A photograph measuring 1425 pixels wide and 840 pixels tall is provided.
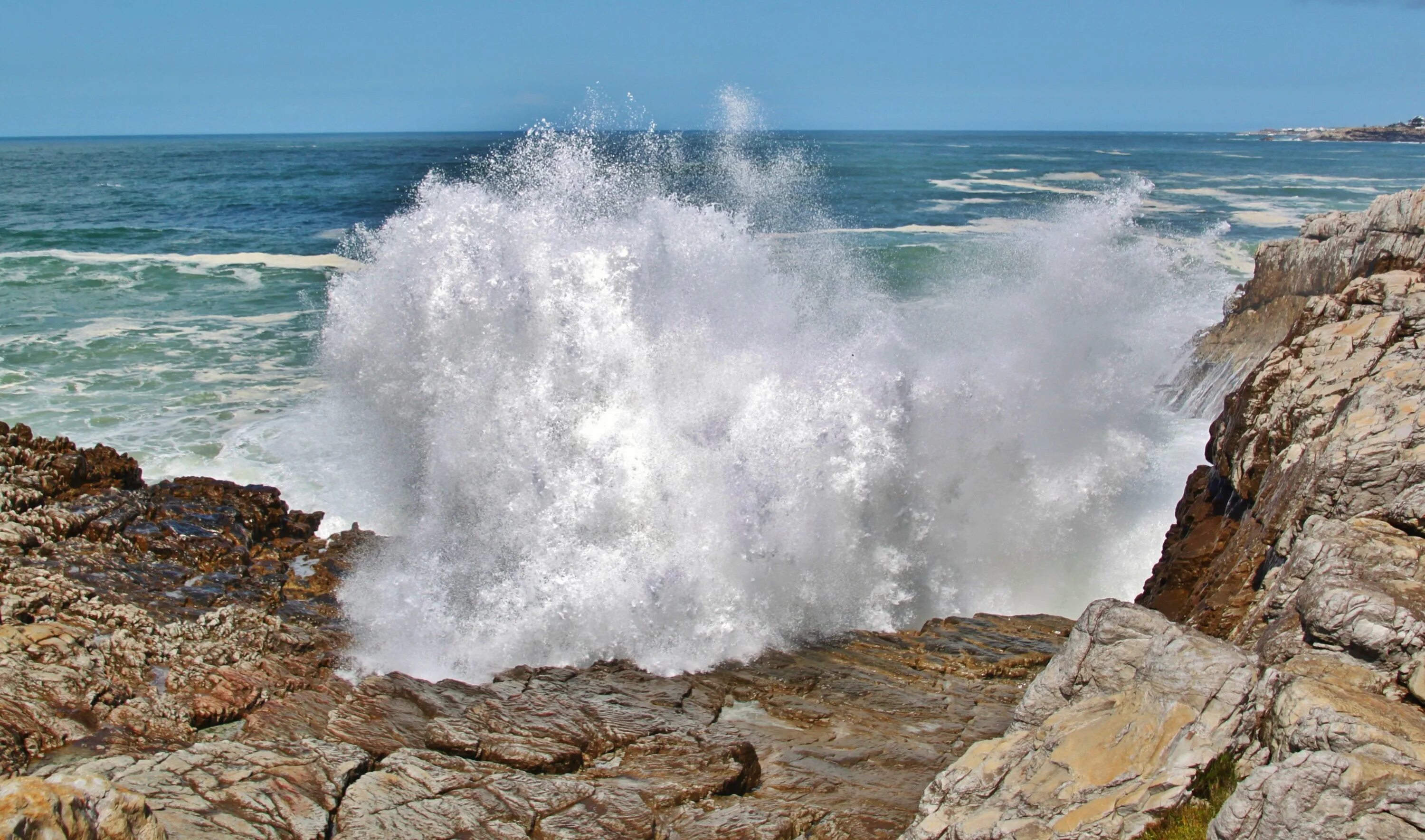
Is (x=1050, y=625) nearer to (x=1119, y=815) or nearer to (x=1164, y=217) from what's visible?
(x=1119, y=815)

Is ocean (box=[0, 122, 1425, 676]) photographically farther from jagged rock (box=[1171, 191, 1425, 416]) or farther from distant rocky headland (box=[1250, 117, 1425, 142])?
distant rocky headland (box=[1250, 117, 1425, 142])

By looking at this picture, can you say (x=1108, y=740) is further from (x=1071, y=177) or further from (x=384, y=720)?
(x=1071, y=177)

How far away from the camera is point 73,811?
12.7 ft

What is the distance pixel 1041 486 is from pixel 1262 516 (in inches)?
167

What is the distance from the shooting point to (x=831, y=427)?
34.0 ft

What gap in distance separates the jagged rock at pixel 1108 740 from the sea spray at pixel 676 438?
10.4ft

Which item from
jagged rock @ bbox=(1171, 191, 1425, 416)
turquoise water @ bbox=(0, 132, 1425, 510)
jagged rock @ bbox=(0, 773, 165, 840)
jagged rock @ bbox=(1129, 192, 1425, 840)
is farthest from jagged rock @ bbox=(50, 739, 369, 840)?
jagged rock @ bbox=(1171, 191, 1425, 416)

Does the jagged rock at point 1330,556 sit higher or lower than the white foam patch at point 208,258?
lower

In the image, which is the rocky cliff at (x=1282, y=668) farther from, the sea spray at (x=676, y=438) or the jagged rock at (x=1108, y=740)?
the sea spray at (x=676, y=438)

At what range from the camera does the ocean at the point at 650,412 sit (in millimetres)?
8938

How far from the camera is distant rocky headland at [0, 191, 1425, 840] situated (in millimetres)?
4422

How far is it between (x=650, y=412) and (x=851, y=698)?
13.6 feet

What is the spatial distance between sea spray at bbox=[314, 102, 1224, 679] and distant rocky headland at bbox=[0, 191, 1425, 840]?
79 centimetres

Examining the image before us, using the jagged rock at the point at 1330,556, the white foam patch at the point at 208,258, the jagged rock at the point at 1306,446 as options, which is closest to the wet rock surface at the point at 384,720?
the jagged rock at the point at 1306,446
